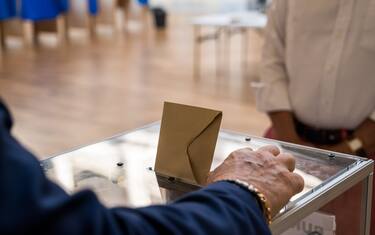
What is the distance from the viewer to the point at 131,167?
48.4 inches

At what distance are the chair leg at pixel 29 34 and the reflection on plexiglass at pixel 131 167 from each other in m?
7.13

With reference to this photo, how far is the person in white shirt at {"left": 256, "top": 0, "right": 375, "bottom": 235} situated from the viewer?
1713 millimetres

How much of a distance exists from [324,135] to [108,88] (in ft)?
13.3

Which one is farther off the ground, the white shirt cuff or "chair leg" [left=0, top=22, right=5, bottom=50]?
the white shirt cuff

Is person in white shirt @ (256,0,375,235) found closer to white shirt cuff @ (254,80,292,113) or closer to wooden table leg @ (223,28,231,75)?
white shirt cuff @ (254,80,292,113)

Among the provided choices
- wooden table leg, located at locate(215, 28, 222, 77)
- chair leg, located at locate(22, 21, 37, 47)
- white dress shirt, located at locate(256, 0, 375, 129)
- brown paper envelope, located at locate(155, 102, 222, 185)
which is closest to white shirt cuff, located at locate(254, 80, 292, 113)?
white dress shirt, located at locate(256, 0, 375, 129)

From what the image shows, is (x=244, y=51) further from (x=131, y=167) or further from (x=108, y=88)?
(x=131, y=167)

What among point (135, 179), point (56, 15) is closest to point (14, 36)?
point (56, 15)

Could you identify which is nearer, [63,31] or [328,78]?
[328,78]

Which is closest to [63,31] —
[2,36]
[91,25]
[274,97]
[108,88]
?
[91,25]

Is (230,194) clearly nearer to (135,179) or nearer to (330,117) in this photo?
(135,179)

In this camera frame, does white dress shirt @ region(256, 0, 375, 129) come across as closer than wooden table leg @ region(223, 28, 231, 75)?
Yes

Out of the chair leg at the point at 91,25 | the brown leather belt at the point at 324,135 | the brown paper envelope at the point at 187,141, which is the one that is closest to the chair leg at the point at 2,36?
the chair leg at the point at 91,25

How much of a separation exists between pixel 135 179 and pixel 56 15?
7.74 meters
